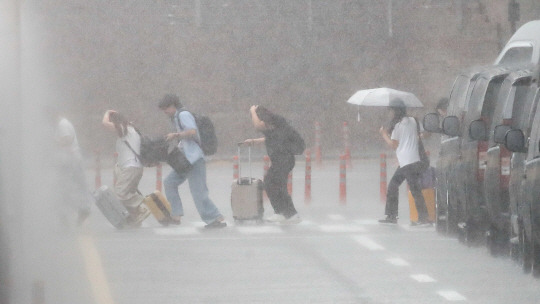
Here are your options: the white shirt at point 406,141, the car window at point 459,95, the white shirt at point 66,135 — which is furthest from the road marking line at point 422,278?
the white shirt at point 66,135

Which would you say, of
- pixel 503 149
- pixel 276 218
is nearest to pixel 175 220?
pixel 276 218

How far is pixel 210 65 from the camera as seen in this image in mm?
45469

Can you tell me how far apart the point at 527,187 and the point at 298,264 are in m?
2.70

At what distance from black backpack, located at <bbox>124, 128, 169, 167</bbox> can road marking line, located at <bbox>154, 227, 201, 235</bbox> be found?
34.9 inches

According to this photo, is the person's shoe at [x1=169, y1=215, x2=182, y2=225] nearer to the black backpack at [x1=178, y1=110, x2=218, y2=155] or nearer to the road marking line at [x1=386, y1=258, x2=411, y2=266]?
the black backpack at [x1=178, y1=110, x2=218, y2=155]

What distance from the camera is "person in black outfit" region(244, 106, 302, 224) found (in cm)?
2036

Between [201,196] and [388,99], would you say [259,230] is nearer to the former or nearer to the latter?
[201,196]

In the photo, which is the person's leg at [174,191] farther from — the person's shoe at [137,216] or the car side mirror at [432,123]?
the car side mirror at [432,123]

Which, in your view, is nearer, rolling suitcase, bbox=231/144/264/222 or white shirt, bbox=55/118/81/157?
white shirt, bbox=55/118/81/157

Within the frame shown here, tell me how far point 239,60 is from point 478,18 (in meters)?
6.63

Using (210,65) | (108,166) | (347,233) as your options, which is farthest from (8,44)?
(210,65)

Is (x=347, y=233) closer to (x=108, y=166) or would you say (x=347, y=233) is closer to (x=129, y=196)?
(x=129, y=196)

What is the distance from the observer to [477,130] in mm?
15867

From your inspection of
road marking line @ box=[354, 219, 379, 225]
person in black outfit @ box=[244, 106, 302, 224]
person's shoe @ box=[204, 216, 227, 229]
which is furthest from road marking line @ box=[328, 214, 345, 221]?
person's shoe @ box=[204, 216, 227, 229]
